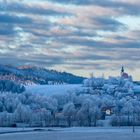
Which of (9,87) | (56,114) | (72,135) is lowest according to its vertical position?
(72,135)

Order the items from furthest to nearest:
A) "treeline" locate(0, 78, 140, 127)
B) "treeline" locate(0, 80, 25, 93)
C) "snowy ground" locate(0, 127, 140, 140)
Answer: "treeline" locate(0, 80, 25, 93)
"treeline" locate(0, 78, 140, 127)
"snowy ground" locate(0, 127, 140, 140)

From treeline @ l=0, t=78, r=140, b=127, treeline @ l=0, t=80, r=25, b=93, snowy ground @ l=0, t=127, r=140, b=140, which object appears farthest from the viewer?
treeline @ l=0, t=80, r=25, b=93

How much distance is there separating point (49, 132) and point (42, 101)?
200 feet

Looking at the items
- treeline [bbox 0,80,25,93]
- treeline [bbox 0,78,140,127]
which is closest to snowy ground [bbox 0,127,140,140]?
treeline [bbox 0,78,140,127]

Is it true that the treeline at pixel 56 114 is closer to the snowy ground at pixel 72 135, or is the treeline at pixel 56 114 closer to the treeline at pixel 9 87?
the snowy ground at pixel 72 135

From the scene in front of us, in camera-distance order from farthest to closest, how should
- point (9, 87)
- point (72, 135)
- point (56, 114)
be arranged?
1. point (9, 87)
2. point (56, 114)
3. point (72, 135)

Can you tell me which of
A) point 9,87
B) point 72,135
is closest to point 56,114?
point 72,135

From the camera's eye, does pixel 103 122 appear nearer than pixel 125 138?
No

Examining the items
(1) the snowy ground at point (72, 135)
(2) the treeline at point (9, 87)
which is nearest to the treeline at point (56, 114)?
(1) the snowy ground at point (72, 135)

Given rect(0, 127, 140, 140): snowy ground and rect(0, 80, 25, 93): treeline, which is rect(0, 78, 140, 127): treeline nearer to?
rect(0, 127, 140, 140): snowy ground

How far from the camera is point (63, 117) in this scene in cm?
9225

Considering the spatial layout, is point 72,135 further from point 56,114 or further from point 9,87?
point 9,87

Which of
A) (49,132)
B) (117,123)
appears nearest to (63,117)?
(117,123)

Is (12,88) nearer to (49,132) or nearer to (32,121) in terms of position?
(32,121)
